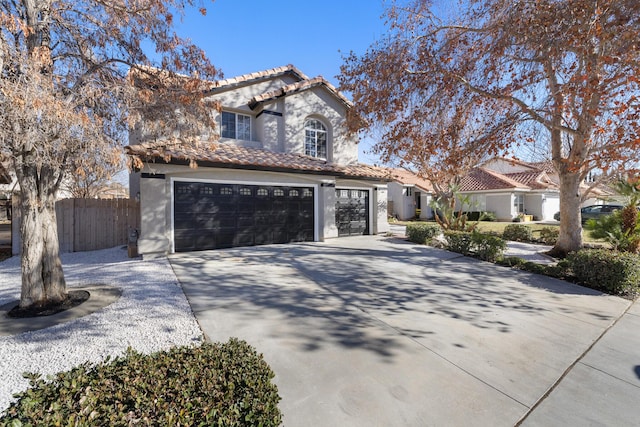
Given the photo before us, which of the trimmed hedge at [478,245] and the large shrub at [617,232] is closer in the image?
the trimmed hedge at [478,245]

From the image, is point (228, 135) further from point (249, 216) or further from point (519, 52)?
point (519, 52)

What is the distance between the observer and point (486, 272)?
26.3 ft

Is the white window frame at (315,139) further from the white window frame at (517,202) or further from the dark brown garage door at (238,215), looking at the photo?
the white window frame at (517,202)

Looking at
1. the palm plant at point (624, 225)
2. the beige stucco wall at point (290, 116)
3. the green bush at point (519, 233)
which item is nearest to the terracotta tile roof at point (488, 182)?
the green bush at point (519, 233)

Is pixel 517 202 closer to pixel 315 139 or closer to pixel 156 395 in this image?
pixel 315 139

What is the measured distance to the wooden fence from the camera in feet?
34.4

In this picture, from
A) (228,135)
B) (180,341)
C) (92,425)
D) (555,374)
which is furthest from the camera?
(228,135)

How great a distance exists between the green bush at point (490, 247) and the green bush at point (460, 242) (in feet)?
1.73

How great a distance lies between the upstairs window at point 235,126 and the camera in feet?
43.8

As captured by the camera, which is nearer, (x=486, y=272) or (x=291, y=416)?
(x=291, y=416)

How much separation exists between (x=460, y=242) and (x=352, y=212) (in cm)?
565

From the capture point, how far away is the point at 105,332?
4203 millimetres

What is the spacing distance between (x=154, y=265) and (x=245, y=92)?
9.29 meters

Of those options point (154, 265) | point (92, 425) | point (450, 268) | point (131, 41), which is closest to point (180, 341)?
point (92, 425)
